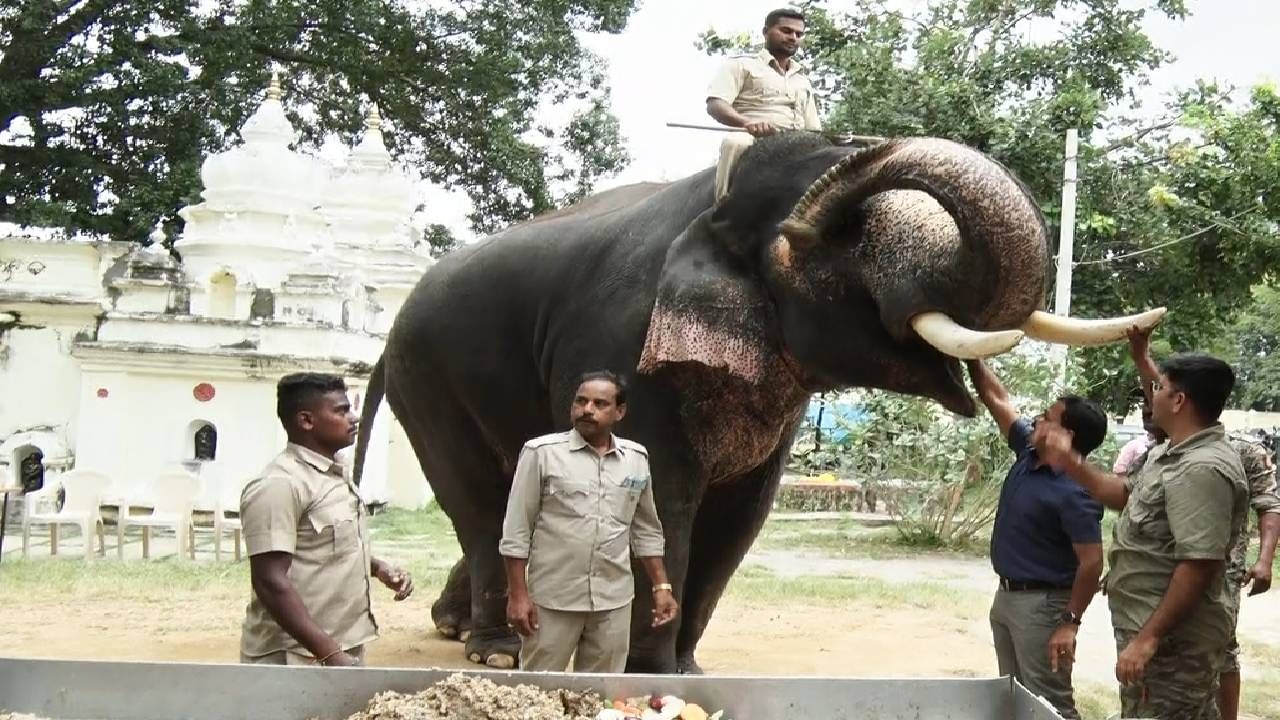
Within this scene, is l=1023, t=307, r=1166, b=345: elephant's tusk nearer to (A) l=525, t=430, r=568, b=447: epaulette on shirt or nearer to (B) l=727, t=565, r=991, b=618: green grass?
(A) l=525, t=430, r=568, b=447: epaulette on shirt

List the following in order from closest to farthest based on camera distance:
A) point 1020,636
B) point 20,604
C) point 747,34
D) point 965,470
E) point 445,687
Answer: point 445,687, point 1020,636, point 20,604, point 965,470, point 747,34

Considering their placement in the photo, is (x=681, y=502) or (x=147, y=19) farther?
(x=147, y=19)

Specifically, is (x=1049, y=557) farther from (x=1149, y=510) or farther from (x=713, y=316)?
(x=713, y=316)

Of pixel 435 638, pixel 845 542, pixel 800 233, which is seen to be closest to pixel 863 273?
pixel 800 233

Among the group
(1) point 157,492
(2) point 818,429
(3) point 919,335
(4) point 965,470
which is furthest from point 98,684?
(2) point 818,429

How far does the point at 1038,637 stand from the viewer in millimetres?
3988

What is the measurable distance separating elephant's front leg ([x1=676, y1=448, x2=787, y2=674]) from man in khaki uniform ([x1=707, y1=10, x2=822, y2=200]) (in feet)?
4.22

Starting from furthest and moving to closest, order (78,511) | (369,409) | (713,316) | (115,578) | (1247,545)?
1. (78,511)
2. (115,578)
3. (369,409)
4. (1247,545)
5. (713,316)

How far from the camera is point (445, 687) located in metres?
2.86

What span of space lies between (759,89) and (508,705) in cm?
283

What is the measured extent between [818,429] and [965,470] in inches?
170

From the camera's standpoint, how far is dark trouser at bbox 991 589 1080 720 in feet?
13.0

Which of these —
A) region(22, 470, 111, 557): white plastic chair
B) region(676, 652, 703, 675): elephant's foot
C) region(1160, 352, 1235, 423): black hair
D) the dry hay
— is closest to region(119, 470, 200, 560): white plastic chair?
region(22, 470, 111, 557): white plastic chair

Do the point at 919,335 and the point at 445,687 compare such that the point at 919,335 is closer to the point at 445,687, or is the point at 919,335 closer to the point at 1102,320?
the point at 1102,320
